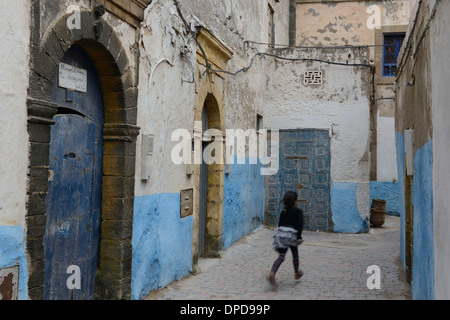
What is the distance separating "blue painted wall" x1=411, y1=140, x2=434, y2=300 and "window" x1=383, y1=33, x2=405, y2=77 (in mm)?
11973

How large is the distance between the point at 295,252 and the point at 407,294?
1458mm

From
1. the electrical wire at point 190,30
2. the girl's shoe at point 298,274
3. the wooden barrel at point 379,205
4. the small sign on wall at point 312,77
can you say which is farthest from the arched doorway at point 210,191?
the wooden barrel at point 379,205

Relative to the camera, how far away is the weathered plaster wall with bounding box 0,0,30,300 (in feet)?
11.2

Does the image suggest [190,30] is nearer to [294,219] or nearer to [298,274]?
[294,219]

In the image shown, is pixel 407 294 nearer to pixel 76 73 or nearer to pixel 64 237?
pixel 64 237

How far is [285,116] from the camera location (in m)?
12.2

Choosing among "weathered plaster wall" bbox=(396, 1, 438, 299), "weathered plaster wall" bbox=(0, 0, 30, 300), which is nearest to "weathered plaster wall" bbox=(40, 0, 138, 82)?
"weathered plaster wall" bbox=(0, 0, 30, 300)

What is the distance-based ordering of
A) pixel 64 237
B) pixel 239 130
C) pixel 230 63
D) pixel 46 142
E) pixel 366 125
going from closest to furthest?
pixel 46 142 < pixel 64 237 < pixel 230 63 < pixel 239 130 < pixel 366 125

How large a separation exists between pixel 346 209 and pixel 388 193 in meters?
4.34

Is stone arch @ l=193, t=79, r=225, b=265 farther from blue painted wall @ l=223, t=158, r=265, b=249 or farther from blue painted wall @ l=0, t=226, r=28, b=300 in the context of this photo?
blue painted wall @ l=0, t=226, r=28, b=300

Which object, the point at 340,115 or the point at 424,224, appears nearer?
the point at 424,224

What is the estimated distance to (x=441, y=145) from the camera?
→ 3.38 meters

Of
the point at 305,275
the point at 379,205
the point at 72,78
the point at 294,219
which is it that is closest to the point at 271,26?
the point at 379,205

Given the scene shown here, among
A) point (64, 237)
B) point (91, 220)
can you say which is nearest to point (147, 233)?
point (91, 220)
